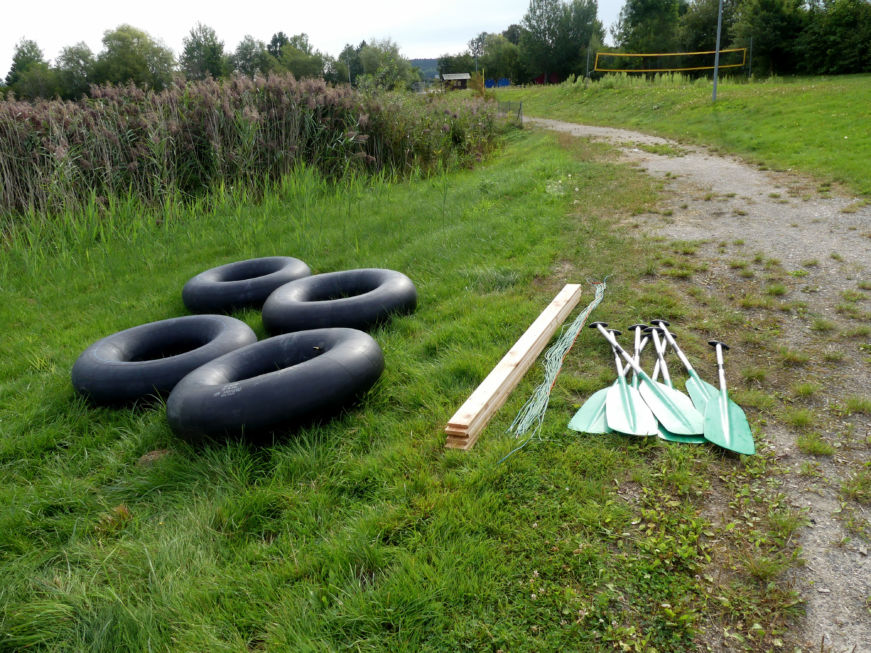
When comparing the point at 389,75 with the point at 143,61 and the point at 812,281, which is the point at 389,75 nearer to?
the point at 812,281

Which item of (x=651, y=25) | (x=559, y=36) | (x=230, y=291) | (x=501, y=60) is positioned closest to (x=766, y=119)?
(x=230, y=291)

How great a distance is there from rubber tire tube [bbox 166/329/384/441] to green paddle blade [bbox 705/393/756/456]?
1.88m

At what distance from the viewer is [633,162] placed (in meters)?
10.4

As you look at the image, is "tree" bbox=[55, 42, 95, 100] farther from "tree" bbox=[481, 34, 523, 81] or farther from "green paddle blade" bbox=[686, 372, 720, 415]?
"green paddle blade" bbox=[686, 372, 720, 415]

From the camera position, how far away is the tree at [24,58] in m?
57.7

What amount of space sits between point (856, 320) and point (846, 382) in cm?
106

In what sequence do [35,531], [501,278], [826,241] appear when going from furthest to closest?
[826,241]
[501,278]
[35,531]

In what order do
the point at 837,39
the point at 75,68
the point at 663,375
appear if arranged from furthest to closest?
the point at 75,68
the point at 837,39
the point at 663,375

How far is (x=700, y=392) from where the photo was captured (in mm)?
3094

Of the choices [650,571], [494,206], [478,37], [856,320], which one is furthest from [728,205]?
[478,37]

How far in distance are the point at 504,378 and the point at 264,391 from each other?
138 cm

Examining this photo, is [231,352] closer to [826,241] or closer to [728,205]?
[826,241]

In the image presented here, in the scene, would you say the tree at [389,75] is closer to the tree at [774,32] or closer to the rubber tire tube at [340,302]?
the rubber tire tube at [340,302]

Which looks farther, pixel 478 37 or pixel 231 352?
pixel 478 37
